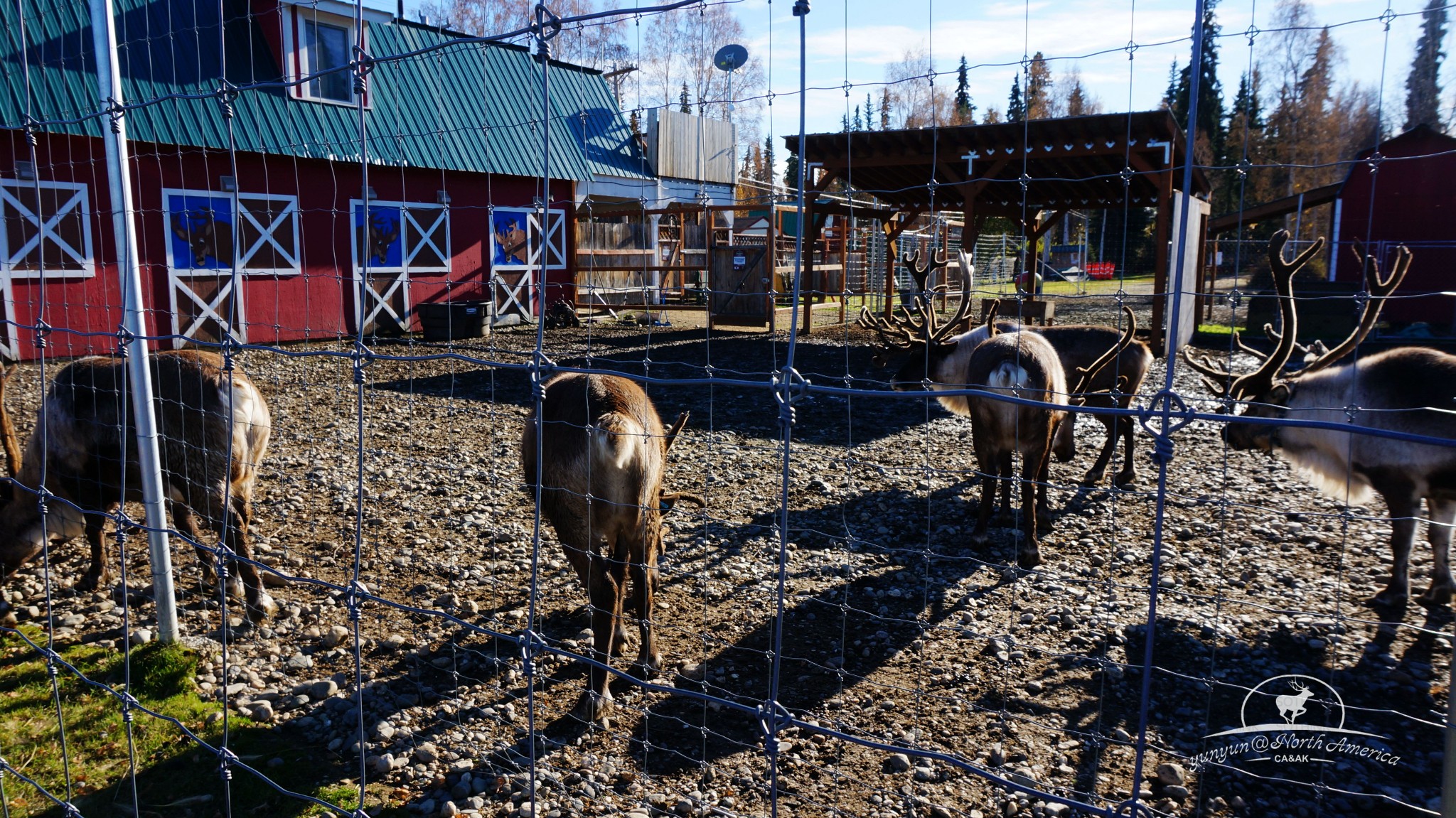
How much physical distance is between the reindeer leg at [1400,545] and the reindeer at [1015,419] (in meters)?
1.60

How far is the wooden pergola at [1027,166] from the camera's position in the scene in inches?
303

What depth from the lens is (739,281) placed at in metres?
18.0

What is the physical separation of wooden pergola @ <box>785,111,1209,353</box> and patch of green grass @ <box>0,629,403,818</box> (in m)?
4.46

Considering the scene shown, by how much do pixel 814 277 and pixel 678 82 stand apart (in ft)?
55.7

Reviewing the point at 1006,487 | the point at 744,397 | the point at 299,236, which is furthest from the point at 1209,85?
the point at 299,236

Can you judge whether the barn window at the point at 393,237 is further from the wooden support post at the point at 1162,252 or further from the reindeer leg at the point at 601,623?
the reindeer leg at the point at 601,623

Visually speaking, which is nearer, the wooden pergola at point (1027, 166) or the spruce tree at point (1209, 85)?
the spruce tree at point (1209, 85)

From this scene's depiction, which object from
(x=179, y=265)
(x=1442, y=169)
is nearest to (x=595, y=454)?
(x=1442, y=169)

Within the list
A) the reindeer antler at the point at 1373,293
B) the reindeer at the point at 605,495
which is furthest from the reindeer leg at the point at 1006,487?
the reindeer at the point at 605,495

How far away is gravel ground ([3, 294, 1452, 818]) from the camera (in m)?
3.42

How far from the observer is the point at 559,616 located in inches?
192

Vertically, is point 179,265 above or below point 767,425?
above

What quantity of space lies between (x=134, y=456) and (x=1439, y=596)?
23.0 feet

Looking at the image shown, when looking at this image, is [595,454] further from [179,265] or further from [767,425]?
[179,265]
